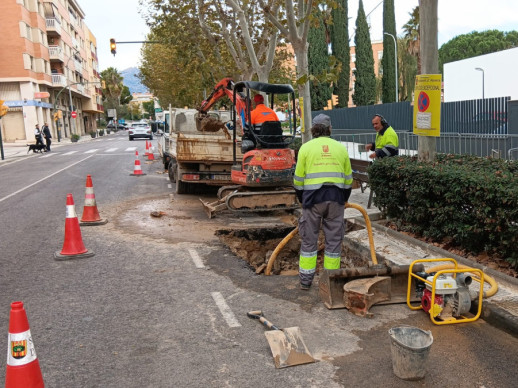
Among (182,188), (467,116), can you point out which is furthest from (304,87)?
(467,116)

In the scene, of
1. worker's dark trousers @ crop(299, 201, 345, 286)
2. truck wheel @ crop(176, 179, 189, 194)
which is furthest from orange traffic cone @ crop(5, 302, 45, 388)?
truck wheel @ crop(176, 179, 189, 194)

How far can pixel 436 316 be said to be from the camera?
4.67 metres

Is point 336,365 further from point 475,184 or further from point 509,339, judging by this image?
point 475,184

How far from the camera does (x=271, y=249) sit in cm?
838

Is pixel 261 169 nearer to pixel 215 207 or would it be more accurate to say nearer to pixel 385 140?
pixel 215 207

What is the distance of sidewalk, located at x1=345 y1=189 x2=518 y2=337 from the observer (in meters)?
4.54

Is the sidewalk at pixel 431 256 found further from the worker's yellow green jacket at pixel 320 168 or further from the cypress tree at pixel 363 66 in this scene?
the cypress tree at pixel 363 66

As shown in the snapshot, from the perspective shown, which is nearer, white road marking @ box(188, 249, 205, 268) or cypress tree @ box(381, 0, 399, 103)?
white road marking @ box(188, 249, 205, 268)

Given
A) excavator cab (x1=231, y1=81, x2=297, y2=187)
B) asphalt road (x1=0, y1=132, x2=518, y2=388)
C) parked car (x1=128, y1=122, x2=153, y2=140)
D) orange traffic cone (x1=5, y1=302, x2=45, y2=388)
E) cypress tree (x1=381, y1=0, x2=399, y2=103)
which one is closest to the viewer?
orange traffic cone (x1=5, y1=302, x2=45, y2=388)

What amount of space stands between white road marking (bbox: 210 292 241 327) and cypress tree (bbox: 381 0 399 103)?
43863 mm

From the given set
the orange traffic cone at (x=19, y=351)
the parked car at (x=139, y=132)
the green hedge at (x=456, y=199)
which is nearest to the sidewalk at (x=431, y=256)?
the green hedge at (x=456, y=199)

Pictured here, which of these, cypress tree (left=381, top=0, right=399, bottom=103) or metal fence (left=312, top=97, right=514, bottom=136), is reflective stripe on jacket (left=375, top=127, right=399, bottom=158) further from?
cypress tree (left=381, top=0, right=399, bottom=103)

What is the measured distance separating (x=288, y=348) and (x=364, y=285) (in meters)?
1.35

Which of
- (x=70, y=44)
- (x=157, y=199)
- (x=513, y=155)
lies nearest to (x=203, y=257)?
(x=157, y=199)
